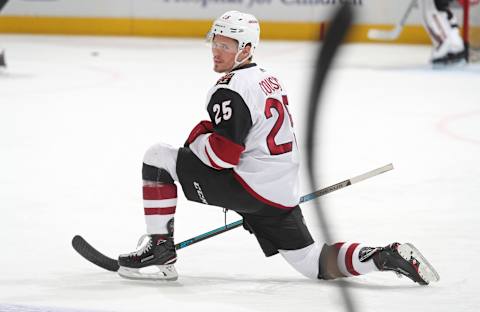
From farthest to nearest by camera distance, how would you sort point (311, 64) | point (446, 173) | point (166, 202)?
point (446, 173)
point (166, 202)
point (311, 64)

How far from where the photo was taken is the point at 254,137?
2.67 m

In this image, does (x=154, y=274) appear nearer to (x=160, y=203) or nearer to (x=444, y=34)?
(x=160, y=203)

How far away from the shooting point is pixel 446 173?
15.3 ft

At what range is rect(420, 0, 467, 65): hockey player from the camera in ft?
30.2

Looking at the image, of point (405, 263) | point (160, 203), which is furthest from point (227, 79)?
point (405, 263)

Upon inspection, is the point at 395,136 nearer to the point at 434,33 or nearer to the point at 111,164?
the point at 111,164

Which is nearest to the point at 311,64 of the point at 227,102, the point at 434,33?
the point at 227,102

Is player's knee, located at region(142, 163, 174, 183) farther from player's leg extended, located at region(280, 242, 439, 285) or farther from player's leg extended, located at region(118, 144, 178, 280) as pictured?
player's leg extended, located at region(280, 242, 439, 285)

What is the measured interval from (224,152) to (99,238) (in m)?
0.94

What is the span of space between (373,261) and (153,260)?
0.60 meters

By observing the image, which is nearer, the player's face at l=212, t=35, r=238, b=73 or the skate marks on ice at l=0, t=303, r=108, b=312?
the skate marks on ice at l=0, t=303, r=108, b=312

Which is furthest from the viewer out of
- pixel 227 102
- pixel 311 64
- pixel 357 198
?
pixel 357 198

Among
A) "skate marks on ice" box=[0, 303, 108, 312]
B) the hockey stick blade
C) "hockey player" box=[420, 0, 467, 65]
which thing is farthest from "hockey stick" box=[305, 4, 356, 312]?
"hockey player" box=[420, 0, 467, 65]

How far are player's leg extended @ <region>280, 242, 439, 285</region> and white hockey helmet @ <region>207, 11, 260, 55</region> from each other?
1.91 feet
